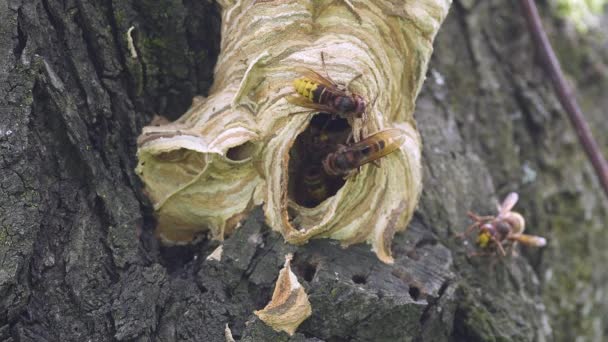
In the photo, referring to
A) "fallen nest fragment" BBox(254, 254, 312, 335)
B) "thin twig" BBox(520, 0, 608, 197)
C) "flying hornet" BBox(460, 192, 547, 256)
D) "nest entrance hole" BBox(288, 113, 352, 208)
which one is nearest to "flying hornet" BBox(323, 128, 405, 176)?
"nest entrance hole" BBox(288, 113, 352, 208)

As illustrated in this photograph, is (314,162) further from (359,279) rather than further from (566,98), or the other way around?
(566,98)

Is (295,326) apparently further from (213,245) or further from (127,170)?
(127,170)

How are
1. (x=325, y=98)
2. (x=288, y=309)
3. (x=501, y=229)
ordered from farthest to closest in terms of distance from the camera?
1. (x=501, y=229)
2. (x=325, y=98)
3. (x=288, y=309)

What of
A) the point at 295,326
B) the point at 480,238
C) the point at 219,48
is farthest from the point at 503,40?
the point at 295,326

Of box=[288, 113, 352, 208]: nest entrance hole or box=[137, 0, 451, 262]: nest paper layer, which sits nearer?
box=[137, 0, 451, 262]: nest paper layer

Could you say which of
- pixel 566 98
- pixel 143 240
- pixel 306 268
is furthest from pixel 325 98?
pixel 566 98

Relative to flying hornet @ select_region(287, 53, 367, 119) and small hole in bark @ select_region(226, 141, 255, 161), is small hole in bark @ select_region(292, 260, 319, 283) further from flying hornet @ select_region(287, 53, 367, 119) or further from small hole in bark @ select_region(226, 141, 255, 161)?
flying hornet @ select_region(287, 53, 367, 119)
